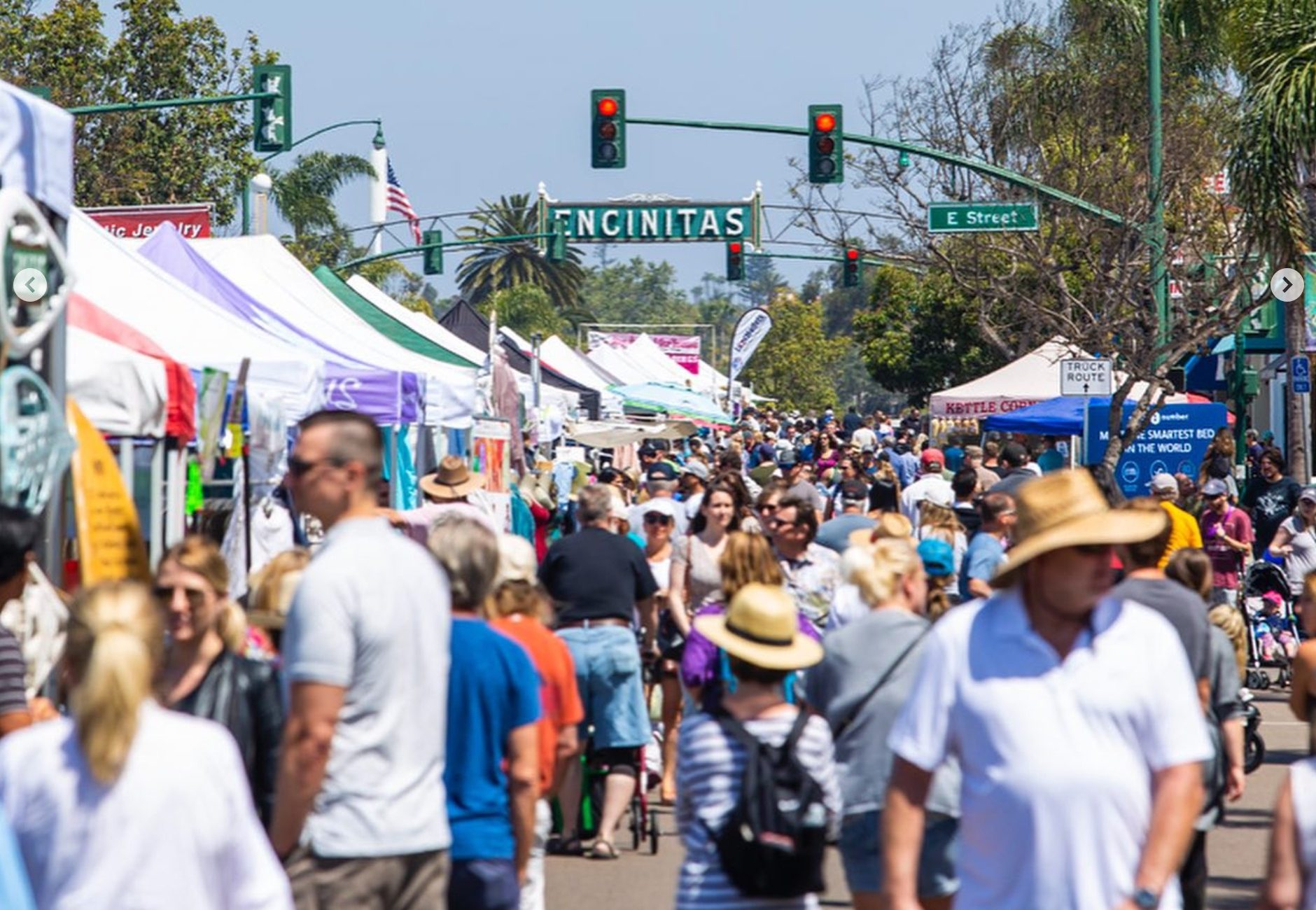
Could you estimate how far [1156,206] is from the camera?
24.1 meters

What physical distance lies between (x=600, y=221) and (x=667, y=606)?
114ft

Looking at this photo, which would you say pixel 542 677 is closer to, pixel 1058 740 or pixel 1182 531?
pixel 1058 740

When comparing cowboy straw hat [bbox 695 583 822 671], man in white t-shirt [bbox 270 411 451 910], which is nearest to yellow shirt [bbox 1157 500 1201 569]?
cowboy straw hat [bbox 695 583 822 671]

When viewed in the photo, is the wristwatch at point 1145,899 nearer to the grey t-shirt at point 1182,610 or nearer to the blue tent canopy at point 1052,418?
the grey t-shirt at point 1182,610

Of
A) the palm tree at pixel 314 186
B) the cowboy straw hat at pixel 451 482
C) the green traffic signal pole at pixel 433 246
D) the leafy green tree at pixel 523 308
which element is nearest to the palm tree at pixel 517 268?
the leafy green tree at pixel 523 308

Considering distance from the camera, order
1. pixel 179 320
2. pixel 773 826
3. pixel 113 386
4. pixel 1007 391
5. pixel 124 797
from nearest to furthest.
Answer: pixel 124 797, pixel 773 826, pixel 113 386, pixel 179 320, pixel 1007 391

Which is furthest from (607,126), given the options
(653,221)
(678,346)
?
(678,346)

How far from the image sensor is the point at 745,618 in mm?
5789

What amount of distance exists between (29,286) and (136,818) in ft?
9.67

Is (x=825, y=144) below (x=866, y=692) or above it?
above

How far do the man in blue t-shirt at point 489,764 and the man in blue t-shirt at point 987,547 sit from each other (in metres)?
4.83

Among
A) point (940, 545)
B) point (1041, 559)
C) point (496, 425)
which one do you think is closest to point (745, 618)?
point (1041, 559)

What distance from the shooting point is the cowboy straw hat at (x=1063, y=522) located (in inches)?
175

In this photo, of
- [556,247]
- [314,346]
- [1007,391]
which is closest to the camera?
[314,346]
